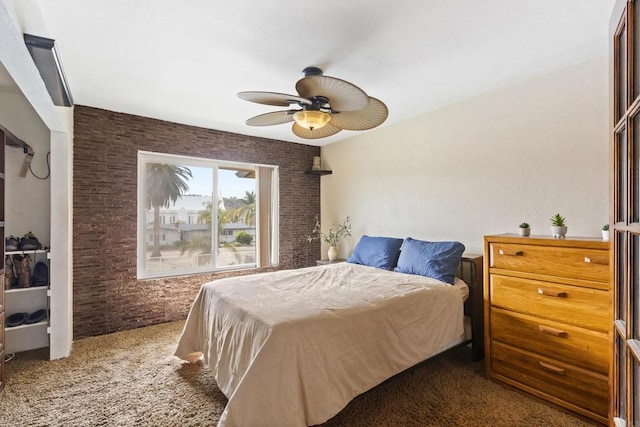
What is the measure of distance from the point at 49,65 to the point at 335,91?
1.70 meters

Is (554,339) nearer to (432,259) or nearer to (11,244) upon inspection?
(432,259)

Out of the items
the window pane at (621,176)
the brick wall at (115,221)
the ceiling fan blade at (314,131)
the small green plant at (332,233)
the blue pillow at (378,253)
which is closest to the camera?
the window pane at (621,176)

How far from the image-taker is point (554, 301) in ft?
6.98

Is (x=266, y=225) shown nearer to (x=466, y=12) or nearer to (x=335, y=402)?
(x=335, y=402)

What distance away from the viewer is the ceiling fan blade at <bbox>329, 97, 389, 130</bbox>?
226 centimetres

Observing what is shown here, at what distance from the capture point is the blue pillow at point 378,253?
3.43 meters

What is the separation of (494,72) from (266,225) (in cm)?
341

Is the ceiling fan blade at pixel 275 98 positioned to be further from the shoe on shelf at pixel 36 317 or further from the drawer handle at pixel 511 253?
the shoe on shelf at pixel 36 317

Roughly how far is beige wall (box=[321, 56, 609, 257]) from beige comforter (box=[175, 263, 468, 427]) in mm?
950

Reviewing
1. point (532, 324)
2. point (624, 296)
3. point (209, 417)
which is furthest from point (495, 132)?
point (209, 417)

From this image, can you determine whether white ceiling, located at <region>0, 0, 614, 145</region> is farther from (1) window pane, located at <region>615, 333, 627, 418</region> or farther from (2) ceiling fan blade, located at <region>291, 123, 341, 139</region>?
(1) window pane, located at <region>615, 333, 627, 418</region>

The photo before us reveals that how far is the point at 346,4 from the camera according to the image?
5.74ft

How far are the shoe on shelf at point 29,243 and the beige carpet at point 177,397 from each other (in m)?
1.02

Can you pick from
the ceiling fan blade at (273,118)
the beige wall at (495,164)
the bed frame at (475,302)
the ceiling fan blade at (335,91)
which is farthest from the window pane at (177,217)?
the bed frame at (475,302)
